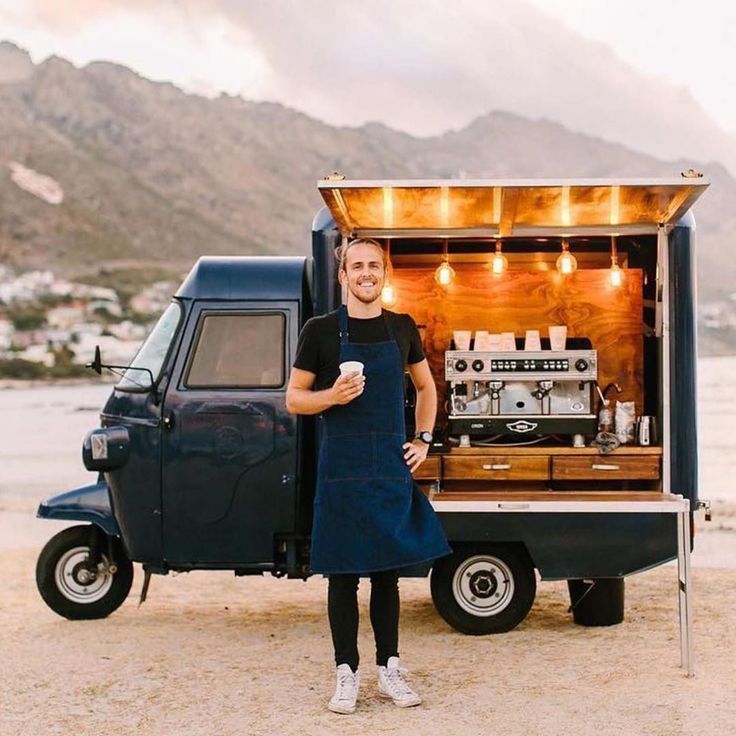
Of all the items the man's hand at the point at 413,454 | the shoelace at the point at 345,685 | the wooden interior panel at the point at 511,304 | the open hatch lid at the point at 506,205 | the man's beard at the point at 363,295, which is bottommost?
the shoelace at the point at 345,685

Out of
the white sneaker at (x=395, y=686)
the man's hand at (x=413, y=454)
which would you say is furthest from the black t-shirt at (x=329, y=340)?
the white sneaker at (x=395, y=686)

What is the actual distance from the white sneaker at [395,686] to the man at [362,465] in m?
0.13

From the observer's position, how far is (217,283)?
23.7 feet

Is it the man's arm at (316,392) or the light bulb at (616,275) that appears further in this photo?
the light bulb at (616,275)

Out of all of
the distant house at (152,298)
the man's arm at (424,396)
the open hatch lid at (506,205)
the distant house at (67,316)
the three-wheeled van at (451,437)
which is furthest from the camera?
the distant house at (152,298)

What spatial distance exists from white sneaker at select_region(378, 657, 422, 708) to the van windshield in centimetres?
263

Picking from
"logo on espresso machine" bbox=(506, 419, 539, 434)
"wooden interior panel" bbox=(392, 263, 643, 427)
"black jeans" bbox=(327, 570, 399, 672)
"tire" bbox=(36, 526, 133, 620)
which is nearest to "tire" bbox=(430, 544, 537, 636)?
"logo on espresso machine" bbox=(506, 419, 539, 434)

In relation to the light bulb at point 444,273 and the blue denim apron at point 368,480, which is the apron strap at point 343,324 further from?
the light bulb at point 444,273

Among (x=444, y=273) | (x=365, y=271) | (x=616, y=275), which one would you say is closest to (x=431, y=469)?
(x=444, y=273)

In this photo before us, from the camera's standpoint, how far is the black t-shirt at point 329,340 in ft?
16.5

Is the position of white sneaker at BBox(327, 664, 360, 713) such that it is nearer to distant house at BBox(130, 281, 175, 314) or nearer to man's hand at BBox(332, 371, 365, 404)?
man's hand at BBox(332, 371, 365, 404)

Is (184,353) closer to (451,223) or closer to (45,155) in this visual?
(451,223)

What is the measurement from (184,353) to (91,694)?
2.16 m

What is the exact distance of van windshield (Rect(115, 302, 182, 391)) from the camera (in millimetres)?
7195
